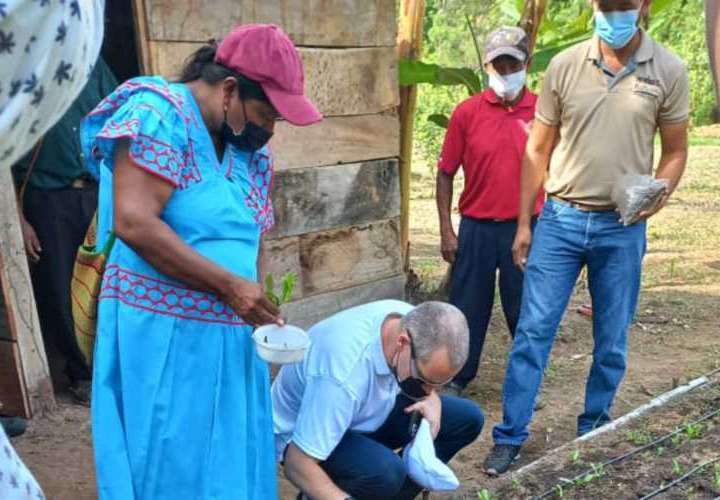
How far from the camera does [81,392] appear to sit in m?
4.32

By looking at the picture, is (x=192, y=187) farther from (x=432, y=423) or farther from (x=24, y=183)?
(x=24, y=183)

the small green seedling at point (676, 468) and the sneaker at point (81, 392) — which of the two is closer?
the small green seedling at point (676, 468)

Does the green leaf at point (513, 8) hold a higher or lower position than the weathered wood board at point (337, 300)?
higher

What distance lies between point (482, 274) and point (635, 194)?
1.23 m

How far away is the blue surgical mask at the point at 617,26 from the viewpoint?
3615 mm

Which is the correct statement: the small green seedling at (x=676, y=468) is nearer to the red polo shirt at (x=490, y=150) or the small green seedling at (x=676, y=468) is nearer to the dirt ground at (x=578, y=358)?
→ the dirt ground at (x=578, y=358)

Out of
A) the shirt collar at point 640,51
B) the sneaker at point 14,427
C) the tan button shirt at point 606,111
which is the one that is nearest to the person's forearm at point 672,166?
the tan button shirt at point 606,111

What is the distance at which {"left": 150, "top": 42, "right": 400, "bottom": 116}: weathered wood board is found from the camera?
4.52 m

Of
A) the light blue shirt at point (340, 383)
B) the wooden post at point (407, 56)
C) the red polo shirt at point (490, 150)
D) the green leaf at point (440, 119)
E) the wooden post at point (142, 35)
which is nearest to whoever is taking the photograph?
the light blue shirt at point (340, 383)

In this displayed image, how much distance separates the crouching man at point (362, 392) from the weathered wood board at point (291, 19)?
1673mm

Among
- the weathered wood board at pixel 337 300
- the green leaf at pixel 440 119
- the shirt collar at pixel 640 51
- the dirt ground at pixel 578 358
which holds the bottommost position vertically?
the dirt ground at pixel 578 358

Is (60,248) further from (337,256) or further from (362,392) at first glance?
(362,392)

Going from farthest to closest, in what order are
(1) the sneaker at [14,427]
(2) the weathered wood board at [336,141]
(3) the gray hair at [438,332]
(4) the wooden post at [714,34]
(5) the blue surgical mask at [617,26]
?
(2) the weathered wood board at [336,141], (1) the sneaker at [14,427], (5) the blue surgical mask at [617,26], (3) the gray hair at [438,332], (4) the wooden post at [714,34]

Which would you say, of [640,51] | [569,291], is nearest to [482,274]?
[569,291]
